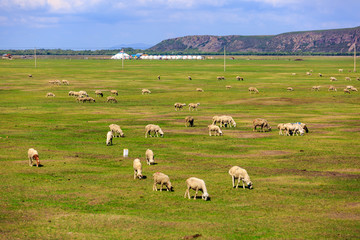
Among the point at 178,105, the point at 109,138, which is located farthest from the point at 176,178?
the point at 178,105

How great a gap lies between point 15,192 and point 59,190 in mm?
2408

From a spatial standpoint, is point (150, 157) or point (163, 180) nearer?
point (163, 180)

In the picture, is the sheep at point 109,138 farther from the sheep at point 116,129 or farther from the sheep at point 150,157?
the sheep at point 150,157

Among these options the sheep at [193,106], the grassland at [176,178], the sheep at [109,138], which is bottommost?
the grassland at [176,178]

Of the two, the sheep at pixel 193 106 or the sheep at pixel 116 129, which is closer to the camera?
the sheep at pixel 116 129

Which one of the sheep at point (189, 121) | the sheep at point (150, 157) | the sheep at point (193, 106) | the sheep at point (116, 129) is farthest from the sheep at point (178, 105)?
the sheep at point (150, 157)

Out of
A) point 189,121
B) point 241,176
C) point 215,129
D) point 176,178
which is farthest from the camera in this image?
point 189,121

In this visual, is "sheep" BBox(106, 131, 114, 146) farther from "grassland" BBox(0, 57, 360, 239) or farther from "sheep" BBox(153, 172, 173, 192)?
"sheep" BBox(153, 172, 173, 192)

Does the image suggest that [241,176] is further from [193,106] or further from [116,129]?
[193,106]

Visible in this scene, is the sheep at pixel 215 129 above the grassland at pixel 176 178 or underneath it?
above

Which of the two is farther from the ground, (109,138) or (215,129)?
(215,129)

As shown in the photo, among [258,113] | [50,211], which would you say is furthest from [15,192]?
[258,113]

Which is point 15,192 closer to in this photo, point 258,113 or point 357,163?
point 357,163

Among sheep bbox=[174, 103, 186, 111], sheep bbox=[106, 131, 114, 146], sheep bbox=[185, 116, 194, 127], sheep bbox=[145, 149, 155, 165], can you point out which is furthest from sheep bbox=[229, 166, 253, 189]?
sheep bbox=[174, 103, 186, 111]
